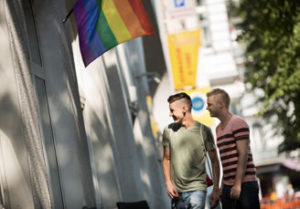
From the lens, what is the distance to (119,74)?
1467cm

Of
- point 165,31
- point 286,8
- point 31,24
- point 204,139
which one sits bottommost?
point 204,139

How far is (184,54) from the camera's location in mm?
21859

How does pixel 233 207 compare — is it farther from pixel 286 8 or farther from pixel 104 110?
pixel 286 8

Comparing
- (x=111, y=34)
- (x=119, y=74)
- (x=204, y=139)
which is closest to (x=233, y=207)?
(x=204, y=139)

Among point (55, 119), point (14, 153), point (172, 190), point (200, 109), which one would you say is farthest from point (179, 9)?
point (14, 153)

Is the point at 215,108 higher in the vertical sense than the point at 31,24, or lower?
lower

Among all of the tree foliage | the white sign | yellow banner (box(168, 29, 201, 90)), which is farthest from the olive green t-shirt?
the white sign

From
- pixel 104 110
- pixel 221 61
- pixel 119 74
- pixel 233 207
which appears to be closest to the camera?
Result: pixel 233 207

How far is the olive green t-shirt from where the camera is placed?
25.9 feet

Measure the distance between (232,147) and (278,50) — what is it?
14363 mm

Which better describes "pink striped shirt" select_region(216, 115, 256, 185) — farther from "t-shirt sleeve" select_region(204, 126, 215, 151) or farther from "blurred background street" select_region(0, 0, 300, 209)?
"blurred background street" select_region(0, 0, 300, 209)

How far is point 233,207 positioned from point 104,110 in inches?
176

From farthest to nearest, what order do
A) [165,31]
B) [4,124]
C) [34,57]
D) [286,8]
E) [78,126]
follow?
[165,31], [286,8], [78,126], [34,57], [4,124]

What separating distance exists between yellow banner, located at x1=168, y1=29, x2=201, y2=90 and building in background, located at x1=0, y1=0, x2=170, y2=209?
4.49m
